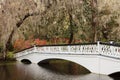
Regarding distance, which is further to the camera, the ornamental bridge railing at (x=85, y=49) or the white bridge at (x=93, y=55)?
the ornamental bridge railing at (x=85, y=49)

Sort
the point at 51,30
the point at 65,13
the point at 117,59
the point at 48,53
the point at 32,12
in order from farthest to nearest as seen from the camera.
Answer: the point at 51,30
the point at 65,13
the point at 32,12
the point at 48,53
the point at 117,59

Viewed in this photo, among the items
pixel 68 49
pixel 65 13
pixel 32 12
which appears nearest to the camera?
pixel 68 49

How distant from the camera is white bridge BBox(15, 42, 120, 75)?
19.1 meters

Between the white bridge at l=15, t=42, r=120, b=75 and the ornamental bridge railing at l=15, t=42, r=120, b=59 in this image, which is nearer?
the white bridge at l=15, t=42, r=120, b=75

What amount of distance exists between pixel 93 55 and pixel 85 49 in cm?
102

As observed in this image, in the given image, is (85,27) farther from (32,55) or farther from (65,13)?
(32,55)

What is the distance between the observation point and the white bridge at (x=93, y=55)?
19.1 m

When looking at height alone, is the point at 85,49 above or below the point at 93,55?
above

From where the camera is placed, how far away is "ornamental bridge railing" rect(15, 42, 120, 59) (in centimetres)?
1920

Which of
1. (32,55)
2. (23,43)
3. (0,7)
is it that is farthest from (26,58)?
(0,7)

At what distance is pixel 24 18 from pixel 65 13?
14.1 feet

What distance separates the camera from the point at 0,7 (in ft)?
86.5

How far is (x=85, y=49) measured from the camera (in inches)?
845

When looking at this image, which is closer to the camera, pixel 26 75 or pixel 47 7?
pixel 26 75
